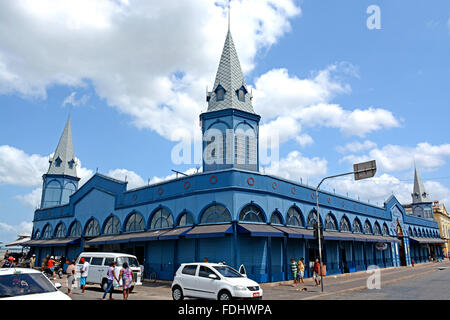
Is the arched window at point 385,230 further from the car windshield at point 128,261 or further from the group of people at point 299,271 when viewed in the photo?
the car windshield at point 128,261

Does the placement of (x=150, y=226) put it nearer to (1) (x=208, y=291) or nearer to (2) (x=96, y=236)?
(2) (x=96, y=236)

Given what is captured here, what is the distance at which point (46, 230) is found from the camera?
43188mm

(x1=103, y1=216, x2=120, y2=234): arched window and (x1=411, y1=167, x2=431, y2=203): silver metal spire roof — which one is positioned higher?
(x1=411, y1=167, x2=431, y2=203): silver metal spire roof

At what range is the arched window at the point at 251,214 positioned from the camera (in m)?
23.2

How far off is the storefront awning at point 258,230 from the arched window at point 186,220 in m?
3.96

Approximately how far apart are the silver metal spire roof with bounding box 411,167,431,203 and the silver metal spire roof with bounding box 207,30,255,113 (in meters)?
58.5

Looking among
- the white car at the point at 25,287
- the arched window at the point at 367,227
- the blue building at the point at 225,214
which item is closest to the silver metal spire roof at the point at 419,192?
the arched window at the point at 367,227

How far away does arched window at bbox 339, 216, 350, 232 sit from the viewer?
34287 mm

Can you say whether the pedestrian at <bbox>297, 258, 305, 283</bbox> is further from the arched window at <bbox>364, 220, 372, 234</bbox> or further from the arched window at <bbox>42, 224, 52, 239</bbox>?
the arched window at <bbox>42, 224, 52, 239</bbox>

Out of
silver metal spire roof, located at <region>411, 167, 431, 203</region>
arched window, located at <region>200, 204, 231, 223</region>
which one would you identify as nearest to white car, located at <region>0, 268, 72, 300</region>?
arched window, located at <region>200, 204, 231, 223</region>

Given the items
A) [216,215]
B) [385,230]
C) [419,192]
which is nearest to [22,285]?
[216,215]

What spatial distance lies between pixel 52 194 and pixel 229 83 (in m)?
31.6
